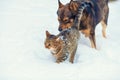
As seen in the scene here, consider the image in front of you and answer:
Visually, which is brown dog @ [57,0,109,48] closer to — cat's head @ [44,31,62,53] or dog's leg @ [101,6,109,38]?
dog's leg @ [101,6,109,38]

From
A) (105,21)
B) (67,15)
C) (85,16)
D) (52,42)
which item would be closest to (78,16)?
(67,15)

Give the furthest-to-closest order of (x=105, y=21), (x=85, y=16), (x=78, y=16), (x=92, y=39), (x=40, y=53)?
1. (x=105, y=21)
2. (x=92, y=39)
3. (x=85, y=16)
4. (x=78, y=16)
5. (x=40, y=53)

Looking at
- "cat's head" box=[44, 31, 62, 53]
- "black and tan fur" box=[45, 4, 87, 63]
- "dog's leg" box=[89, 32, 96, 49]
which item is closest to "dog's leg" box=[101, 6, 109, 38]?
"dog's leg" box=[89, 32, 96, 49]

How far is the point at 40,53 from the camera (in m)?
7.97

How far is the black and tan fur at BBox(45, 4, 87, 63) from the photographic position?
289 inches

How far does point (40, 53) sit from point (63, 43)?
72cm

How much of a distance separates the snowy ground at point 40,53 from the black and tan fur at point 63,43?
0.17m

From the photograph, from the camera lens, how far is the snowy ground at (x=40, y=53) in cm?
722

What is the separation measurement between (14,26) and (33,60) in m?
2.21

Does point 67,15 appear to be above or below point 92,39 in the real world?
above

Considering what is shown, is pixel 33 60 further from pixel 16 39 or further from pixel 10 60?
pixel 16 39

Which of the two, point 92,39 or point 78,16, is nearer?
point 78,16

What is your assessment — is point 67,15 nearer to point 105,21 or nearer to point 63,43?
point 63,43

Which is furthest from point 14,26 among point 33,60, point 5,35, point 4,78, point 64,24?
point 4,78
